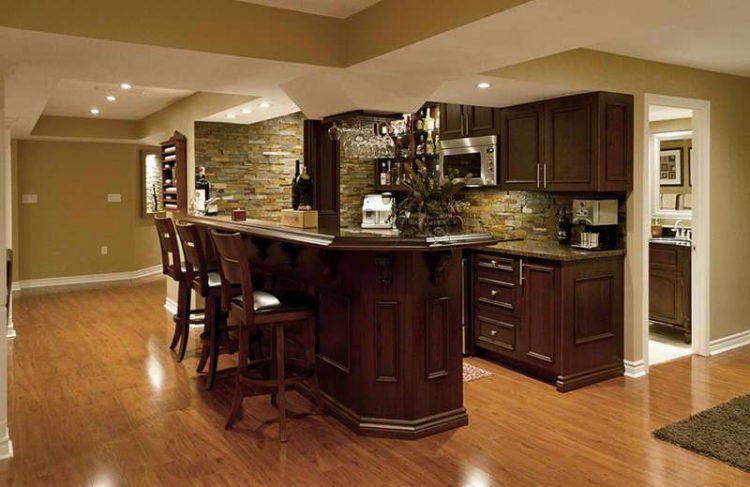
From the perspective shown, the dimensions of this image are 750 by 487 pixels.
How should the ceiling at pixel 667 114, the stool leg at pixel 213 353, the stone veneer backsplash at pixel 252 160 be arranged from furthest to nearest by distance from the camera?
the stone veneer backsplash at pixel 252 160 → the ceiling at pixel 667 114 → the stool leg at pixel 213 353

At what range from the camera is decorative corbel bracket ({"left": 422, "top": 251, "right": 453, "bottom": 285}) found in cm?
343

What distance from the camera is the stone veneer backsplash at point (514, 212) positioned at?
5121 millimetres

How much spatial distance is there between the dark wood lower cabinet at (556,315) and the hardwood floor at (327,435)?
152mm

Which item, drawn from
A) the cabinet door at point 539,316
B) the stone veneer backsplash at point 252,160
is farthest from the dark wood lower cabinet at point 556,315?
the stone veneer backsplash at point 252,160

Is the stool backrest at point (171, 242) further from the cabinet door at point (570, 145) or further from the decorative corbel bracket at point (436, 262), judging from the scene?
the cabinet door at point (570, 145)

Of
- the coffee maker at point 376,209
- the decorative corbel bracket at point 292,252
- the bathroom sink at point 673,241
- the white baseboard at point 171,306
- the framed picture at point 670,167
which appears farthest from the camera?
the white baseboard at point 171,306

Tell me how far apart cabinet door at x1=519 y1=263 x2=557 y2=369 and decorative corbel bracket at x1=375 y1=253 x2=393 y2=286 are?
1484mm

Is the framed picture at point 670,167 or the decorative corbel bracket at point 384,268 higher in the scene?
the framed picture at point 670,167

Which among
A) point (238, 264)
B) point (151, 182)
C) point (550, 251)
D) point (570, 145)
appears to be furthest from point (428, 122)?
point (151, 182)

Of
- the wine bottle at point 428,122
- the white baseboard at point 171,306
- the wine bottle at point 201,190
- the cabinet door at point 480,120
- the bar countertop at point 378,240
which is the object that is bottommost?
the white baseboard at point 171,306

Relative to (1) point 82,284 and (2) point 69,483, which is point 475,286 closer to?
(2) point 69,483

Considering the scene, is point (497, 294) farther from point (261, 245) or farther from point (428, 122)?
point (428, 122)

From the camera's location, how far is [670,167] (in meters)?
6.18

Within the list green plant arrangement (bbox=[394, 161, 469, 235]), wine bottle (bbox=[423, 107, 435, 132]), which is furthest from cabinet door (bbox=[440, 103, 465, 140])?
green plant arrangement (bbox=[394, 161, 469, 235])
